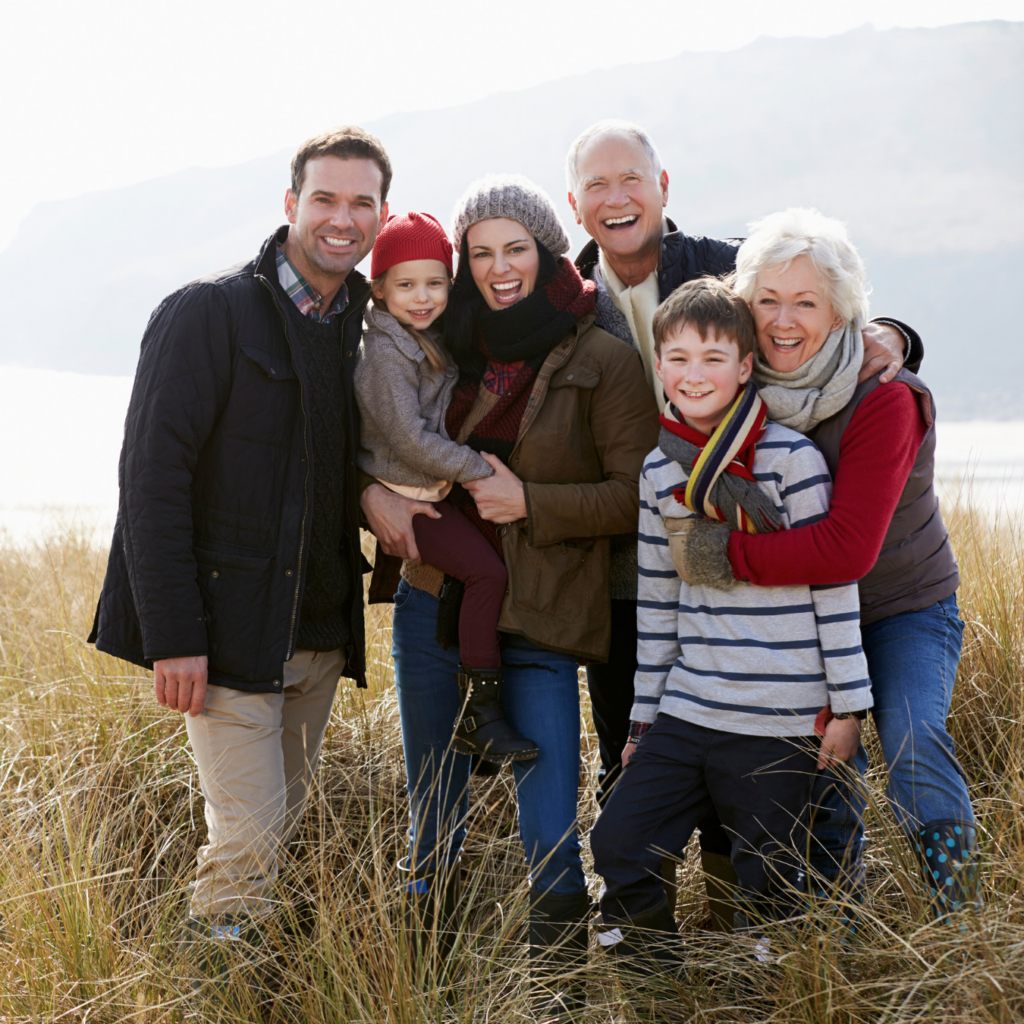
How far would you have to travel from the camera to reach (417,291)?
9.47 feet

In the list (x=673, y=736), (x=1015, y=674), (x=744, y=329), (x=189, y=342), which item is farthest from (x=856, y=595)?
(x=189, y=342)

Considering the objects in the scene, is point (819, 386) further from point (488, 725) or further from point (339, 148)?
point (339, 148)

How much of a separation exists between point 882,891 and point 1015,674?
1176 millimetres

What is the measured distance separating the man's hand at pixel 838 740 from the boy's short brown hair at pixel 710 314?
0.99 meters

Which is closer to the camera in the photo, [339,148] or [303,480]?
[303,480]

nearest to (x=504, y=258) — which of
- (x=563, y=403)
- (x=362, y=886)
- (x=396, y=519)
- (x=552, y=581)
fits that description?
(x=563, y=403)

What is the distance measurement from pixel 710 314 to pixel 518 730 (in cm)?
131

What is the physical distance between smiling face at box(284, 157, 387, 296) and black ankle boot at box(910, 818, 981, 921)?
2.28 m

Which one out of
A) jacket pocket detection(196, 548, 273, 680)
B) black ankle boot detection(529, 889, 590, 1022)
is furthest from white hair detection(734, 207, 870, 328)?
black ankle boot detection(529, 889, 590, 1022)

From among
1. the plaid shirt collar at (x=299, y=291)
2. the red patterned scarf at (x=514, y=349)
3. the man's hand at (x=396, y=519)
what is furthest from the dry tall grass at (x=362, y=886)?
the plaid shirt collar at (x=299, y=291)

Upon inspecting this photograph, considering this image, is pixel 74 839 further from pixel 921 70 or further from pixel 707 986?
pixel 921 70

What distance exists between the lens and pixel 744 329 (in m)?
2.40

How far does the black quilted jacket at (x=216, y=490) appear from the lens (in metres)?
2.51

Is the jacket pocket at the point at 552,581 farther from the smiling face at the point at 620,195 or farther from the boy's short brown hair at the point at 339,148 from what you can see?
the boy's short brown hair at the point at 339,148
